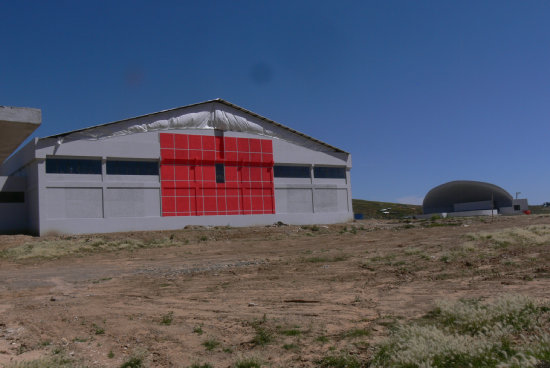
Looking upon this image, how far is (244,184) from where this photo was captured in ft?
143

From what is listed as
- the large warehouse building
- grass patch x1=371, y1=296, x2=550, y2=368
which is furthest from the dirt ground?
the large warehouse building

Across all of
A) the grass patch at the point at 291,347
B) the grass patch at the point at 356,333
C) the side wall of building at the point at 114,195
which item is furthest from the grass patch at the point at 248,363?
the side wall of building at the point at 114,195

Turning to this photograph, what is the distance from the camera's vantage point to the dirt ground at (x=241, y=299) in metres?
7.84

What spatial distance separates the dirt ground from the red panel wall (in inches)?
710

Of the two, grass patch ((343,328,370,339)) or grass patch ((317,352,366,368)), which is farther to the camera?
grass patch ((343,328,370,339))

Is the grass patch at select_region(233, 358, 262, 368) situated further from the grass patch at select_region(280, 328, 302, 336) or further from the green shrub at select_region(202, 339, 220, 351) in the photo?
the grass patch at select_region(280, 328, 302, 336)

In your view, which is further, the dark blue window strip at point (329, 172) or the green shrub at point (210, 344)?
the dark blue window strip at point (329, 172)

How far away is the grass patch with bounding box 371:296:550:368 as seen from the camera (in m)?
5.75

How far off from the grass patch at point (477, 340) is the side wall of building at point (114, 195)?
32511 millimetres

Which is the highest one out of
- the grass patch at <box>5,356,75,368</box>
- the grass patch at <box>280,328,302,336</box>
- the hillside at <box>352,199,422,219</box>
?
the hillside at <box>352,199,422,219</box>

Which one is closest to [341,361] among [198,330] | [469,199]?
[198,330]

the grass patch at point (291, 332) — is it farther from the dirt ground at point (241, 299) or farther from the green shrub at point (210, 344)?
the green shrub at point (210, 344)

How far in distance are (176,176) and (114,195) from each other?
5.60m

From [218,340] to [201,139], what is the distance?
3482 centimetres
